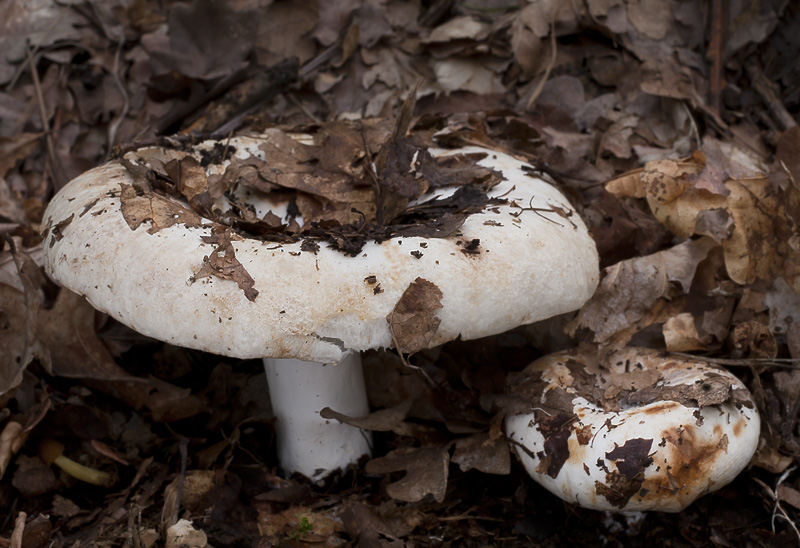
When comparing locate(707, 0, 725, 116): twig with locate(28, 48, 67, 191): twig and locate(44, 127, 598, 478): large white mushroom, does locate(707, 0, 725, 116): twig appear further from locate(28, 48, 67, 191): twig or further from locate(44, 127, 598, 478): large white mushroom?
locate(28, 48, 67, 191): twig

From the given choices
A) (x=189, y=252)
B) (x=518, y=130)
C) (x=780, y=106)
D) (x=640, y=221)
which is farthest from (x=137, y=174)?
(x=780, y=106)

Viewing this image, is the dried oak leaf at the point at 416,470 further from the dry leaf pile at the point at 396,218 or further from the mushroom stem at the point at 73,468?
the mushroom stem at the point at 73,468

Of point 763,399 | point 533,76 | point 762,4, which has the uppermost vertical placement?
point 762,4

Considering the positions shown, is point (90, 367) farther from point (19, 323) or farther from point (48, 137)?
point (48, 137)

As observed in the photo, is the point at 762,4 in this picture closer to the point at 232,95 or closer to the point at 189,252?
the point at 232,95

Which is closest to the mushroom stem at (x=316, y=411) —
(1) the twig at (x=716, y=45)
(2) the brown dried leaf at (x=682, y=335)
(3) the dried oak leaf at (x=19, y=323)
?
(3) the dried oak leaf at (x=19, y=323)

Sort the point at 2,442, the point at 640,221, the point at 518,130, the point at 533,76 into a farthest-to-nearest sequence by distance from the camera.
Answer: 1. the point at 533,76
2. the point at 518,130
3. the point at 640,221
4. the point at 2,442
